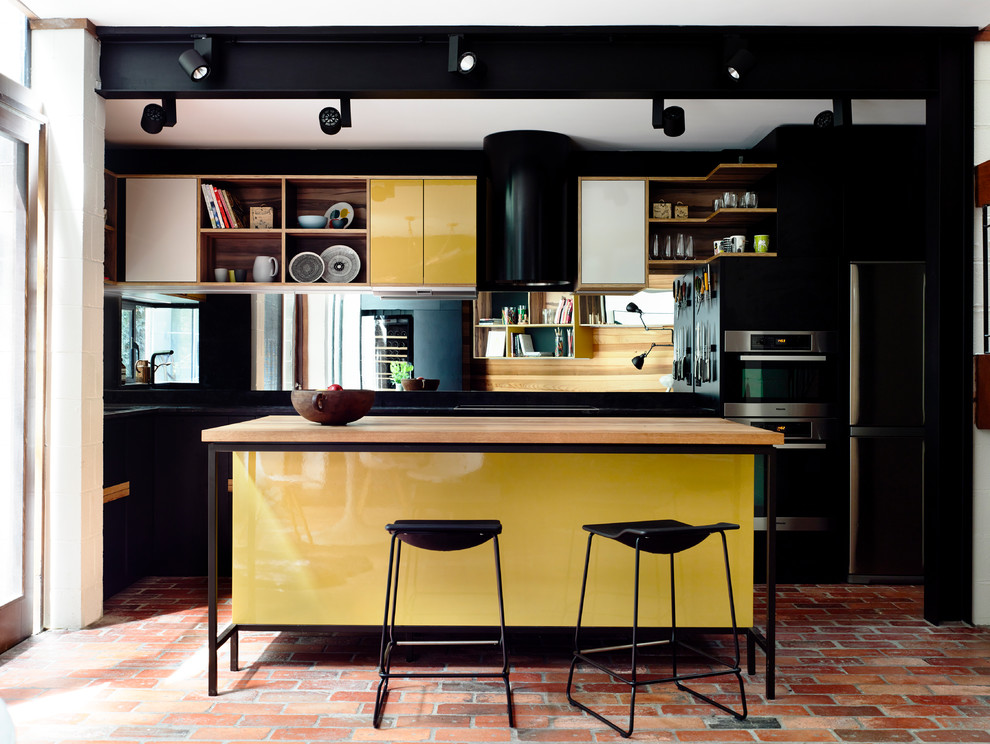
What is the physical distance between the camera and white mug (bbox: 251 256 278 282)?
5293mm

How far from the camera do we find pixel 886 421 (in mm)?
4383

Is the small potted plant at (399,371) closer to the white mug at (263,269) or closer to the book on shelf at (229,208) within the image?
the white mug at (263,269)

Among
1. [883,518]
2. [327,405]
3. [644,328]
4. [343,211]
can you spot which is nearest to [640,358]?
[644,328]

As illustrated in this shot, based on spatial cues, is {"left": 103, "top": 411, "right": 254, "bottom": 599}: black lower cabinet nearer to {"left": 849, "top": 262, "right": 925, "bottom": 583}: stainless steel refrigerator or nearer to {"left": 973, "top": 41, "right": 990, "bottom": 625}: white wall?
{"left": 849, "top": 262, "right": 925, "bottom": 583}: stainless steel refrigerator

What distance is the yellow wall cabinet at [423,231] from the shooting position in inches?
205

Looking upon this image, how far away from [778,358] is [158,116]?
12.2ft

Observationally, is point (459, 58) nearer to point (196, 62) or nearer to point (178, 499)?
point (196, 62)

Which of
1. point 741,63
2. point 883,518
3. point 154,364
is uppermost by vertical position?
point 741,63

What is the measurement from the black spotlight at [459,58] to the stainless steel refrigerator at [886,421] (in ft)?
8.49

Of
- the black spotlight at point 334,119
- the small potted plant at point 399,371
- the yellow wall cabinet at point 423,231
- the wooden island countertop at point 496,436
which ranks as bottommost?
the wooden island countertop at point 496,436

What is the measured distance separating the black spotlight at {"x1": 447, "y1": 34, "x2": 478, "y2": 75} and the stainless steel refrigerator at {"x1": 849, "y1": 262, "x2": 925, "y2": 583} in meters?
2.59

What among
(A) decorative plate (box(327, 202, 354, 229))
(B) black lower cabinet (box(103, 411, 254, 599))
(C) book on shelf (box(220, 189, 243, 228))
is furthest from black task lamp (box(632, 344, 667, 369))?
(C) book on shelf (box(220, 189, 243, 228))

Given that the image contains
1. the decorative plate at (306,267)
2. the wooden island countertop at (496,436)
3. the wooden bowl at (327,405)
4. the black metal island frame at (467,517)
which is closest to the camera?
the wooden island countertop at (496,436)

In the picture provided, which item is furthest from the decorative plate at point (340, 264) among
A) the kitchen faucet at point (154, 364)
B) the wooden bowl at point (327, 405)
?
the wooden bowl at point (327, 405)
